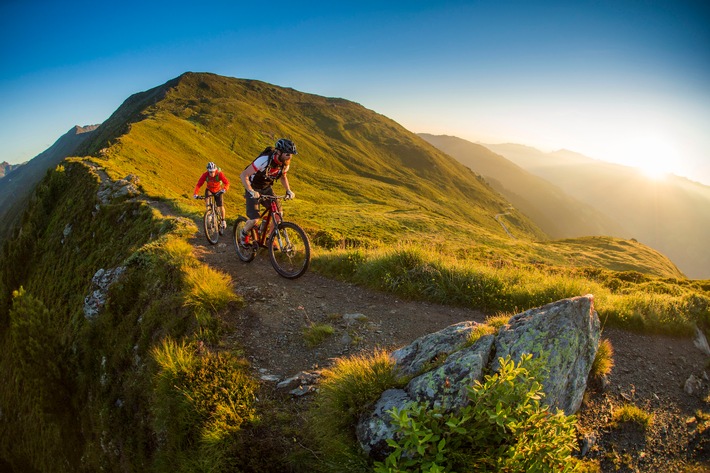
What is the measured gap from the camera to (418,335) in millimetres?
7098

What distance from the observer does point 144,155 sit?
45250mm

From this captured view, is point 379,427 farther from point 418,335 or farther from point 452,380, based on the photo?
point 418,335

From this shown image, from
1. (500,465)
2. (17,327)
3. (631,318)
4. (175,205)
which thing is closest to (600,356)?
(631,318)

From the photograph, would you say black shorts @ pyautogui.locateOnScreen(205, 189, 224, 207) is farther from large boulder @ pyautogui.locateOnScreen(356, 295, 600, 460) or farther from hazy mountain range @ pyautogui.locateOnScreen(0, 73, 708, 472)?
large boulder @ pyautogui.locateOnScreen(356, 295, 600, 460)

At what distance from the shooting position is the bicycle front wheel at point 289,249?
31.0ft

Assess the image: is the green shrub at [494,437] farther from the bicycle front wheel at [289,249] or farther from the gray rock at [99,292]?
the gray rock at [99,292]

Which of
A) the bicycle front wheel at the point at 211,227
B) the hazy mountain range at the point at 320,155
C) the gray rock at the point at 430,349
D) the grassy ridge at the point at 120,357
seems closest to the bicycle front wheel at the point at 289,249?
the grassy ridge at the point at 120,357

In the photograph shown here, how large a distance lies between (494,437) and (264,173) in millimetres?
8196

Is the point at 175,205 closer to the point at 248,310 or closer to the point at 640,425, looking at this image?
the point at 248,310

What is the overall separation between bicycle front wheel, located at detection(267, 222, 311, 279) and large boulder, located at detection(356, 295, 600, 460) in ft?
15.5

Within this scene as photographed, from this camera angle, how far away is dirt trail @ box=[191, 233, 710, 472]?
190 inches

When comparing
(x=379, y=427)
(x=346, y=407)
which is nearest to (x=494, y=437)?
(x=379, y=427)

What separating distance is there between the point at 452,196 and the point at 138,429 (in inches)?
5343

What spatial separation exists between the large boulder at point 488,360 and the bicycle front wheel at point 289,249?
4.72 meters
